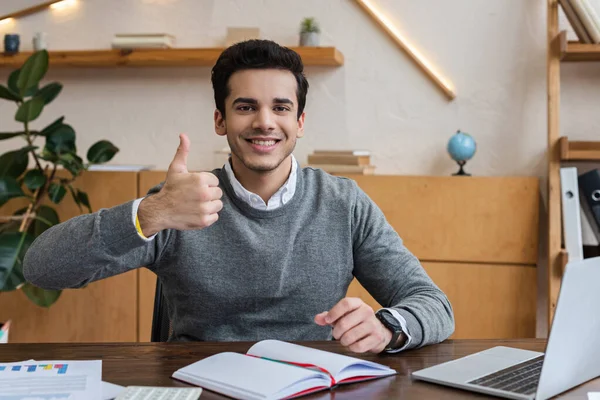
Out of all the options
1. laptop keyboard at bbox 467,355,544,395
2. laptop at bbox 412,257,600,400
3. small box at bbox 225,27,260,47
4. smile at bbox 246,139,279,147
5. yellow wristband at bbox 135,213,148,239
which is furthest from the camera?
small box at bbox 225,27,260,47

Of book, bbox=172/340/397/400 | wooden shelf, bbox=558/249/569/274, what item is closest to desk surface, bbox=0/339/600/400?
book, bbox=172/340/397/400

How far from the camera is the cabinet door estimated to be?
3.26 metres

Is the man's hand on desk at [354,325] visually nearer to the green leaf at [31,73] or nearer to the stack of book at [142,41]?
the green leaf at [31,73]

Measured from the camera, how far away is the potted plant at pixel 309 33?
129 inches

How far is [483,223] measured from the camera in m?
2.97

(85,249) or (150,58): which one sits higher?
(150,58)

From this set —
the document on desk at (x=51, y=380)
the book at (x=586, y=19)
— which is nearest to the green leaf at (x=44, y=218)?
the document on desk at (x=51, y=380)

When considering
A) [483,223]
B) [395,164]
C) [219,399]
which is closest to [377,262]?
[219,399]

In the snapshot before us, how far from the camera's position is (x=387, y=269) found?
183 cm

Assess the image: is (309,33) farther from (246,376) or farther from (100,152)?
(246,376)

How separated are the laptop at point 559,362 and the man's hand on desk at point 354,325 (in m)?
0.13

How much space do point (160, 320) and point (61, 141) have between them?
1.49 m

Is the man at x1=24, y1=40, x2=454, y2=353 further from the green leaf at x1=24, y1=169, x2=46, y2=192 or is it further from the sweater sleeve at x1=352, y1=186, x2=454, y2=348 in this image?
the green leaf at x1=24, y1=169, x2=46, y2=192

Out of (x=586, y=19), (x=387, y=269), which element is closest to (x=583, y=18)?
(x=586, y=19)
